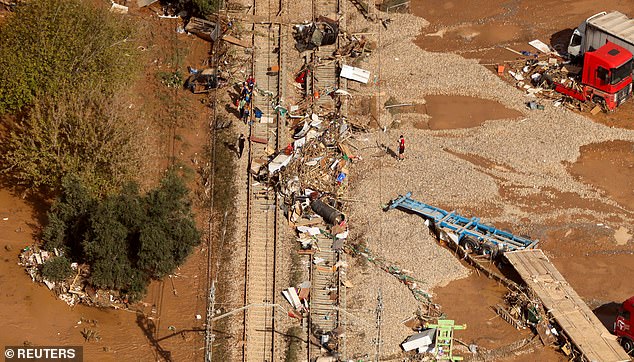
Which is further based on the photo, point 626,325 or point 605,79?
point 605,79

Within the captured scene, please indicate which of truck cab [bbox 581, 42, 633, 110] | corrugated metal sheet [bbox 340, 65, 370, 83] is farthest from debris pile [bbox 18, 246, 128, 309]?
truck cab [bbox 581, 42, 633, 110]

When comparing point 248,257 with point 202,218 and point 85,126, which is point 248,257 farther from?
point 85,126

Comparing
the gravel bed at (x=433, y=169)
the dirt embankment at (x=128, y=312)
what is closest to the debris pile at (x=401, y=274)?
the gravel bed at (x=433, y=169)

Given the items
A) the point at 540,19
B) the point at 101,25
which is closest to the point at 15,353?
the point at 101,25

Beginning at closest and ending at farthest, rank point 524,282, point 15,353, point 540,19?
point 15,353 → point 524,282 → point 540,19

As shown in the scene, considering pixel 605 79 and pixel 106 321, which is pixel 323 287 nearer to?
pixel 106 321

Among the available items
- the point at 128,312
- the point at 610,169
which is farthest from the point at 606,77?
the point at 128,312

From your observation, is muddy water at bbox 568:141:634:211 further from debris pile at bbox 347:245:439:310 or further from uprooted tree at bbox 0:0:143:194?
uprooted tree at bbox 0:0:143:194
